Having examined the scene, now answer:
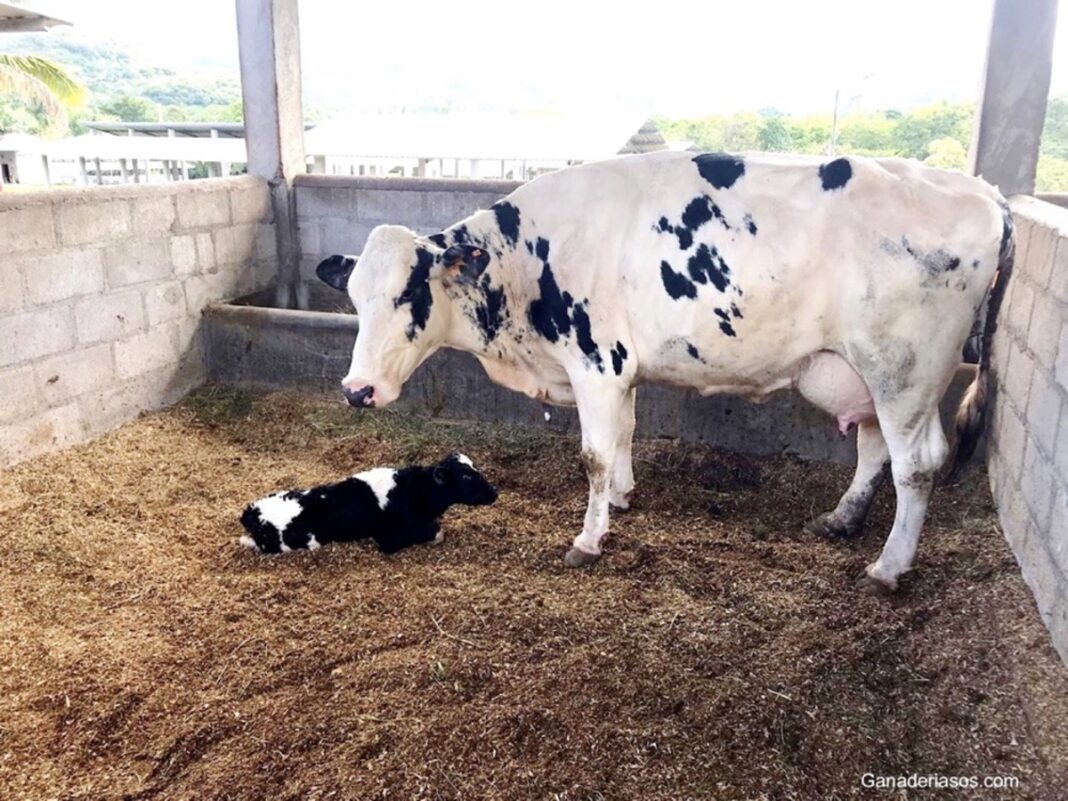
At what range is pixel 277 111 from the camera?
21.4 feet

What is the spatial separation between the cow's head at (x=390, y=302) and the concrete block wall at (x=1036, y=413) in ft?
7.52

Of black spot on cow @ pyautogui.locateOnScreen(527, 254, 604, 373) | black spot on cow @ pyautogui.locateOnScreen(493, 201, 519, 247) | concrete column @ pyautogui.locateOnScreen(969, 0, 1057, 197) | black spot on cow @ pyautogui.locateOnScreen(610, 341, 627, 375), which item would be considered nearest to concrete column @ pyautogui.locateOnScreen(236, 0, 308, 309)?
black spot on cow @ pyautogui.locateOnScreen(493, 201, 519, 247)

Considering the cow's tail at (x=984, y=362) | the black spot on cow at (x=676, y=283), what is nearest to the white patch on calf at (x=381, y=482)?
the black spot on cow at (x=676, y=283)

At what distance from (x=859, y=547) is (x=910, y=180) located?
1640 millimetres

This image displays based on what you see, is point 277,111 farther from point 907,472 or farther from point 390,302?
point 907,472

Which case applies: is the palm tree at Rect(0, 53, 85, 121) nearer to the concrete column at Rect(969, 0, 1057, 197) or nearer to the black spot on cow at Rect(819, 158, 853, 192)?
the concrete column at Rect(969, 0, 1057, 197)

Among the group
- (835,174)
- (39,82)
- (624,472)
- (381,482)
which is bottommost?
(624,472)

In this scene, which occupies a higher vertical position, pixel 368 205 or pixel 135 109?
pixel 135 109

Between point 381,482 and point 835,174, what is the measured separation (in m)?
2.34

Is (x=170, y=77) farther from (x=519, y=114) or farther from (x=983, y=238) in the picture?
(x=983, y=238)

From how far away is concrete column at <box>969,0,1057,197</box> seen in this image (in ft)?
15.3

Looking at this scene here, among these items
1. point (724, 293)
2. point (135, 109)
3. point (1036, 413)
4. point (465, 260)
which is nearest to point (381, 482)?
point (465, 260)

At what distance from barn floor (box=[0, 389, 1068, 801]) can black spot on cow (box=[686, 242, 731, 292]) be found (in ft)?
4.05

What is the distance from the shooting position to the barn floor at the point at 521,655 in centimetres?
239
